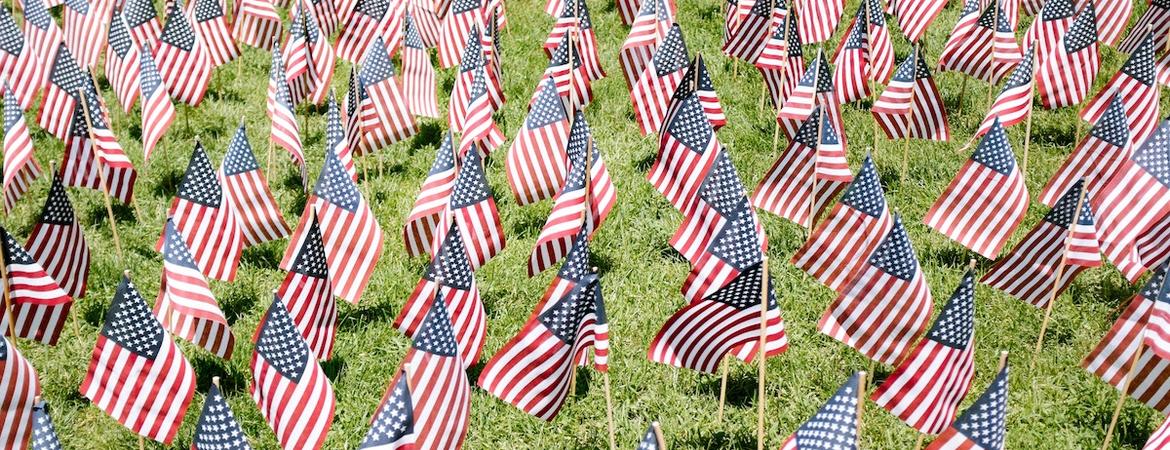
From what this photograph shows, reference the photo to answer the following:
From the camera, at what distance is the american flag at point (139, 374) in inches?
269

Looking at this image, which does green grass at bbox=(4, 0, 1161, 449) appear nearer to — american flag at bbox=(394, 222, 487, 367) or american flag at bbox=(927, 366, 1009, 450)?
american flag at bbox=(394, 222, 487, 367)

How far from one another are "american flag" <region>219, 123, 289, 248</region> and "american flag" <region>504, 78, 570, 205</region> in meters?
1.79

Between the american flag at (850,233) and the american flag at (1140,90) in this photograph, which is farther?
the american flag at (1140,90)

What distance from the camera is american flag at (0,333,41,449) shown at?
6.68 m

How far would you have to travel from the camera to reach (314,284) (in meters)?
7.82

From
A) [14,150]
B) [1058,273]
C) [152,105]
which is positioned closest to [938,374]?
[1058,273]

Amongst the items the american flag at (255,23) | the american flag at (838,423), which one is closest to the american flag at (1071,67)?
the american flag at (838,423)

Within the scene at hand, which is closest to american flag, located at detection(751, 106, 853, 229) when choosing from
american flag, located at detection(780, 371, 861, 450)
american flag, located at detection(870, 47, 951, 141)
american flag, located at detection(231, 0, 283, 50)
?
american flag, located at detection(870, 47, 951, 141)

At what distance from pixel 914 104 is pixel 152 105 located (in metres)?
6.27

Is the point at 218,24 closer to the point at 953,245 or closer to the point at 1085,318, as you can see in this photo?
the point at 953,245

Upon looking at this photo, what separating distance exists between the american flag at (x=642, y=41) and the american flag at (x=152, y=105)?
4.04 m

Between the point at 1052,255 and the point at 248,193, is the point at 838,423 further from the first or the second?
the point at 248,193

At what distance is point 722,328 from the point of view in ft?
23.3

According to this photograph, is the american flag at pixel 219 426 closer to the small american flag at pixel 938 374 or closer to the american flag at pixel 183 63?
the small american flag at pixel 938 374
